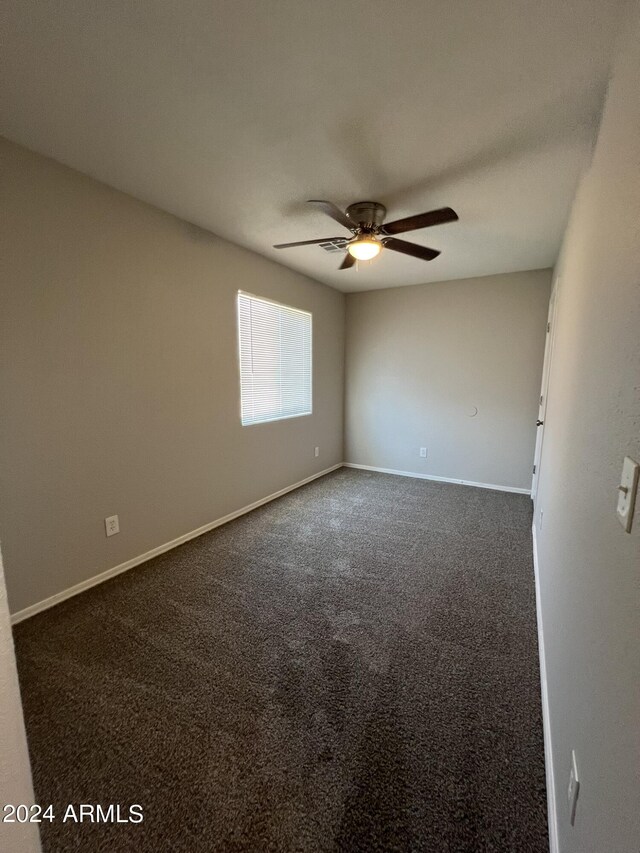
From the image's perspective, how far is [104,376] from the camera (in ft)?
7.46

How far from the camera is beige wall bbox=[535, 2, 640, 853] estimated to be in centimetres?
63

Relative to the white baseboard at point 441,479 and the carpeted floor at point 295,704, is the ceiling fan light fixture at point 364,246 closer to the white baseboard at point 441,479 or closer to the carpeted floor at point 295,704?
the carpeted floor at point 295,704

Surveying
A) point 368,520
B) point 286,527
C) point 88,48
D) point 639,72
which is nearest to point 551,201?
point 639,72

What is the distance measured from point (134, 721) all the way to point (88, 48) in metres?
2.51

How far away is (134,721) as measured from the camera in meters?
1.40

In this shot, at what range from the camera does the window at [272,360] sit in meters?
3.37

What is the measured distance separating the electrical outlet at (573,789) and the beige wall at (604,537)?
0.04 meters

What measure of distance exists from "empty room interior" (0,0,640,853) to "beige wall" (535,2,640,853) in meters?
0.01

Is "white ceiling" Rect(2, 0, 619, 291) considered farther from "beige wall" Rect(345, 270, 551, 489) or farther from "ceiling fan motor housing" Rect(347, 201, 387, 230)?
"beige wall" Rect(345, 270, 551, 489)

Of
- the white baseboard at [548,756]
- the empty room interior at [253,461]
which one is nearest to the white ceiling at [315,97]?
the empty room interior at [253,461]

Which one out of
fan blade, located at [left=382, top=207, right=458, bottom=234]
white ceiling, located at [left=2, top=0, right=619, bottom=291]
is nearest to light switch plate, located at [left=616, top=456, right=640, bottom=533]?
white ceiling, located at [left=2, top=0, right=619, bottom=291]

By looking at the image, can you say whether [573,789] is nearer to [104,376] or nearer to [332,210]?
[332,210]

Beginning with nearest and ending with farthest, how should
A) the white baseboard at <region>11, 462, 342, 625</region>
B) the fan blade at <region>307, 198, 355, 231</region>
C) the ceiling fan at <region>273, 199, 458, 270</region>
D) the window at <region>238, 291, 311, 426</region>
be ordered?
the fan blade at <region>307, 198, 355, 231</region>
the white baseboard at <region>11, 462, 342, 625</region>
the ceiling fan at <region>273, 199, 458, 270</region>
the window at <region>238, 291, 311, 426</region>

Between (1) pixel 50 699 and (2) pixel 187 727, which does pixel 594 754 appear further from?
(1) pixel 50 699
